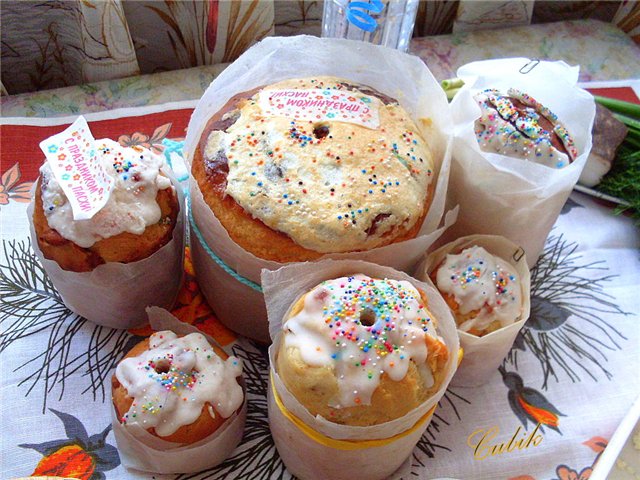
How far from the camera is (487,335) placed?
1164 mm

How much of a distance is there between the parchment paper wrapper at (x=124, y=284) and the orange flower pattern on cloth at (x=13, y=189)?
286 mm

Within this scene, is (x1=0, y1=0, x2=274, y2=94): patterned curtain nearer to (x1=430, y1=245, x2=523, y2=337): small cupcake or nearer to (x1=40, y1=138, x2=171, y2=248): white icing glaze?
(x1=40, y1=138, x2=171, y2=248): white icing glaze

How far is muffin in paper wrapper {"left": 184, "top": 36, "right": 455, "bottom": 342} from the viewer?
44.6 inches

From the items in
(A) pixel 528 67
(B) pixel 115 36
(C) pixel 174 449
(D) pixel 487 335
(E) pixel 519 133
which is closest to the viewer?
(C) pixel 174 449

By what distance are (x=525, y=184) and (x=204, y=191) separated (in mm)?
627

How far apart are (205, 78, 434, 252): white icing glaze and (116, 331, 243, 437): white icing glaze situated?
258mm

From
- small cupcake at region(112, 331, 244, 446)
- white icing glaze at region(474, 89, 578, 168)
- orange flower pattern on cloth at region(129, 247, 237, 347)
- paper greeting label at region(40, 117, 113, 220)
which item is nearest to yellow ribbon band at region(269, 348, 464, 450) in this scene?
small cupcake at region(112, 331, 244, 446)

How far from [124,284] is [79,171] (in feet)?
0.73

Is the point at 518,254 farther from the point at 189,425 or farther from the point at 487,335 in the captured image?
the point at 189,425

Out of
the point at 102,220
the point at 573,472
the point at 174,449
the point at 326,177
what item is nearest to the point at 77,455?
the point at 174,449

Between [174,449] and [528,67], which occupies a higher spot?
[528,67]

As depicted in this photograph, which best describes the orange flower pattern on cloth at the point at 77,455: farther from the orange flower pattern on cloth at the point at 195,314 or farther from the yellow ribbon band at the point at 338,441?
the yellow ribbon band at the point at 338,441

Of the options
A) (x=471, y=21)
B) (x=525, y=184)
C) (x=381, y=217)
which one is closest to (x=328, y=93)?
(x=381, y=217)

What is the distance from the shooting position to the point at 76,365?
1.23 meters
